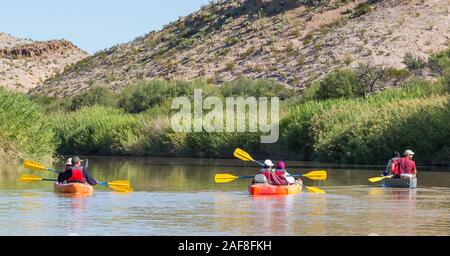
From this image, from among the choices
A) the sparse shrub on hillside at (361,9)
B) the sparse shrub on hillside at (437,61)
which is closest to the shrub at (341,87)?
the sparse shrub on hillside at (437,61)

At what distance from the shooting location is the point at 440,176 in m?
45.5

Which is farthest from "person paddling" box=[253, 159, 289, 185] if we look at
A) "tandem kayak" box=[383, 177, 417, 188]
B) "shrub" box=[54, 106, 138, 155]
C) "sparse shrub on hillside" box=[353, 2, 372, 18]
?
"sparse shrub on hillside" box=[353, 2, 372, 18]

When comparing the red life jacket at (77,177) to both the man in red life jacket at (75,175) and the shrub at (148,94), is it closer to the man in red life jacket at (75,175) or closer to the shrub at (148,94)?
the man in red life jacket at (75,175)

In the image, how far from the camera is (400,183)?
3956cm

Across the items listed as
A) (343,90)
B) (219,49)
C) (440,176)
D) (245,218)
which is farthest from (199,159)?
(219,49)

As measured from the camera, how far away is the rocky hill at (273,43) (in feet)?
326

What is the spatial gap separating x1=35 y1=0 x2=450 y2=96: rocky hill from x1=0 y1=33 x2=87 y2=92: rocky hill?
18719 mm

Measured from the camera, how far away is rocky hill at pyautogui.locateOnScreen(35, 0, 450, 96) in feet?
326

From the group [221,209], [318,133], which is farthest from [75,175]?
[318,133]

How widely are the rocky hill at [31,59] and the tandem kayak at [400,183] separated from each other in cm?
11268
